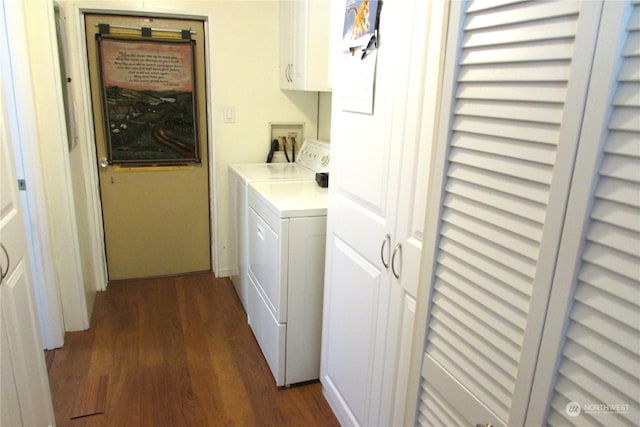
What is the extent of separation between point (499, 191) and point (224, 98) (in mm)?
2737

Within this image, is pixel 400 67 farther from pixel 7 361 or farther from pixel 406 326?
pixel 7 361

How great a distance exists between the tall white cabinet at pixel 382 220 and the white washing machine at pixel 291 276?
0.61 ft

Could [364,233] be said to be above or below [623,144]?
below

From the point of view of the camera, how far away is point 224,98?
3.20 meters


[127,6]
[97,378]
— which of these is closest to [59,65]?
[127,6]

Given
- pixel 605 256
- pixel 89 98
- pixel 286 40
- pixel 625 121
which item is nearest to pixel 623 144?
pixel 625 121

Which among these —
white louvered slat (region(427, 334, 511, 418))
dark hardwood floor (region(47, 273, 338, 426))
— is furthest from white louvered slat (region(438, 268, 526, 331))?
dark hardwood floor (region(47, 273, 338, 426))

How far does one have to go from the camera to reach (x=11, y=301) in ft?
4.66

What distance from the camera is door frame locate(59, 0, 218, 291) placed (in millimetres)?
2809

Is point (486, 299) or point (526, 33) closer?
point (526, 33)

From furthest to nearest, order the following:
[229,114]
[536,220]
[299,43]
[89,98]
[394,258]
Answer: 1. [229,114]
2. [89,98]
3. [299,43]
4. [394,258]
5. [536,220]

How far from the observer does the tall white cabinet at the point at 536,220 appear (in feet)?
1.87

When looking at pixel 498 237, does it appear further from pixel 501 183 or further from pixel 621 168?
pixel 621 168

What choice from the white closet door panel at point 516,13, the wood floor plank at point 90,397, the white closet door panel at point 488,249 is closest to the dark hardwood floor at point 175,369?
the wood floor plank at point 90,397
